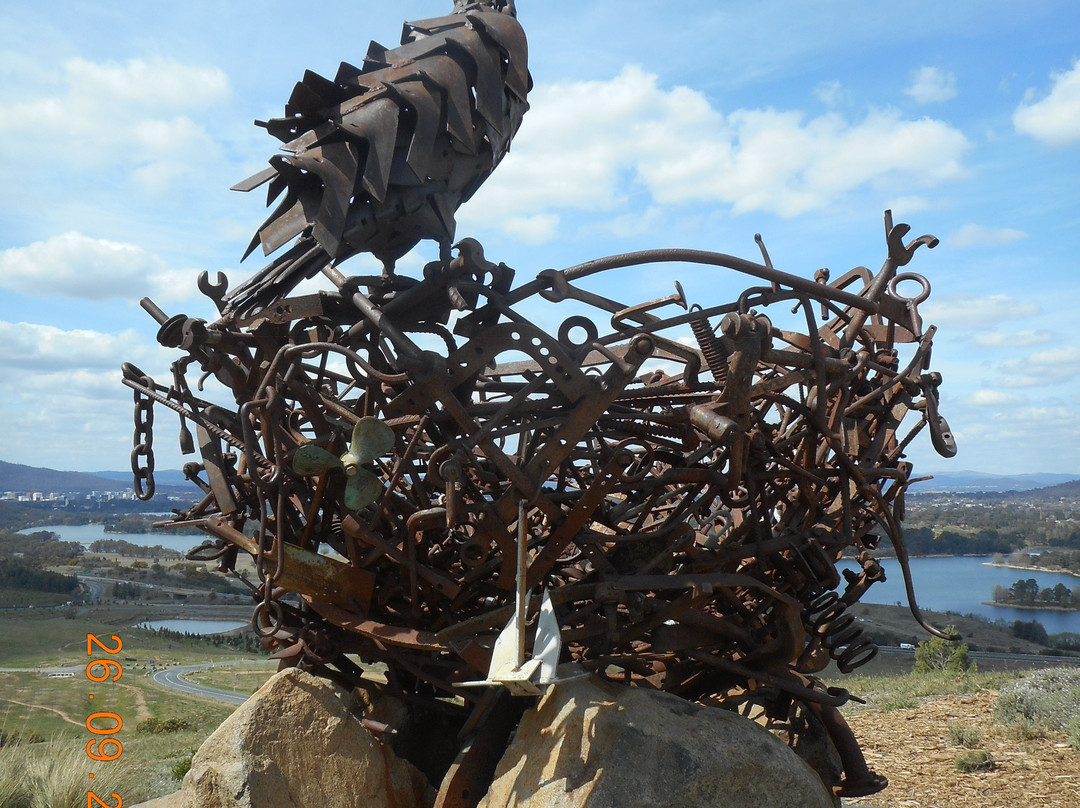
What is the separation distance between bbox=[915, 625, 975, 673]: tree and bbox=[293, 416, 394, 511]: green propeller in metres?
12.7

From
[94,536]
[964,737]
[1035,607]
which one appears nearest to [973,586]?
[1035,607]

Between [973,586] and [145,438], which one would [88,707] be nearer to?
[145,438]

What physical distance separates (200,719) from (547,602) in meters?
16.2

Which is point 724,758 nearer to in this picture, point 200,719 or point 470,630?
point 470,630

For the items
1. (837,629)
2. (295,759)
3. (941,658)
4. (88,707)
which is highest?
(837,629)

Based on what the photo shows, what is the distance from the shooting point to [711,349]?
3.44 meters

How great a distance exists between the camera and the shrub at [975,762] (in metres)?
6.65

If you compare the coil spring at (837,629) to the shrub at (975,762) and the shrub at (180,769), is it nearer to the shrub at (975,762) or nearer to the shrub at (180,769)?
the shrub at (975,762)

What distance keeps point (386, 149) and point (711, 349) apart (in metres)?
1.53

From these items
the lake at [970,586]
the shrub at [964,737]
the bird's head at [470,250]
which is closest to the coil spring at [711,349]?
the bird's head at [470,250]

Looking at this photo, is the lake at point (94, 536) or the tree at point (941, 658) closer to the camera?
the tree at point (941, 658)

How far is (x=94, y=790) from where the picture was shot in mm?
7328

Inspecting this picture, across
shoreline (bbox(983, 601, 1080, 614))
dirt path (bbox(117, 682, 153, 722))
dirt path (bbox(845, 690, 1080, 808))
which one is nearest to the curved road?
dirt path (bbox(117, 682, 153, 722))

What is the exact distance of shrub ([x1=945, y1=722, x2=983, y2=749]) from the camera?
286 inches
